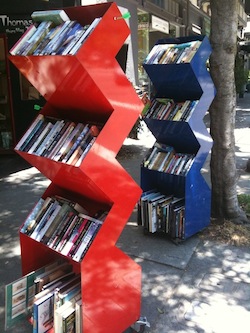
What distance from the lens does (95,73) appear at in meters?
2.29

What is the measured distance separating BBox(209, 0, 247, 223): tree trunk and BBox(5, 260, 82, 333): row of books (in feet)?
8.36

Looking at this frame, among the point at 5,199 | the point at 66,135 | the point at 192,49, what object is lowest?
the point at 5,199

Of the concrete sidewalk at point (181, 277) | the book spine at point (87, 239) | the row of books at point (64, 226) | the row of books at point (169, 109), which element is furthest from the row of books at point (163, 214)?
the book spine at point (87, 239)

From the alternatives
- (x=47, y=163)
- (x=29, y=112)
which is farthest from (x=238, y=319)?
(x=29, y=112)

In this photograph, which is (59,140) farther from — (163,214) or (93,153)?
(163,214)

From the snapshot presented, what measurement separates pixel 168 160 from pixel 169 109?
2.00 feet

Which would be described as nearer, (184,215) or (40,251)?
(40,251)

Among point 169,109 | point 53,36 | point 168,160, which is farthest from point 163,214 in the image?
point 53,36

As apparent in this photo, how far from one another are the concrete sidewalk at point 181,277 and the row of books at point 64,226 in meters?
0.86

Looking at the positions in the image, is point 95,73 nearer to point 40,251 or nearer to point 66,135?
point 66,135

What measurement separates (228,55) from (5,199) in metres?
3.88

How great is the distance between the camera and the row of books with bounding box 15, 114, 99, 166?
2449 mm

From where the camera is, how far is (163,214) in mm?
4453

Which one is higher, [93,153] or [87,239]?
[93,153]
